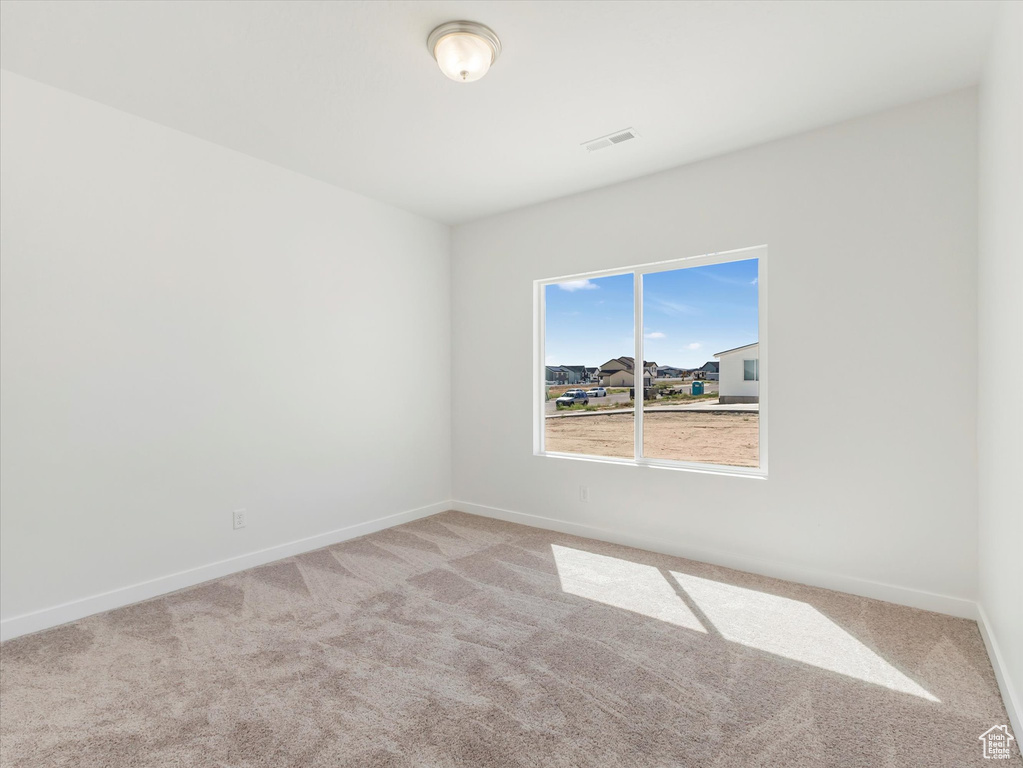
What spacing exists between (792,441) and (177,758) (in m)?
3.26

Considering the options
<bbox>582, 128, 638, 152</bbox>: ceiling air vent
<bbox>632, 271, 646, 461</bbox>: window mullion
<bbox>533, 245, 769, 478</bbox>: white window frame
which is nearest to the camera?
<bbox>582, 128, 638, 152</bbox>: ceiling air vent

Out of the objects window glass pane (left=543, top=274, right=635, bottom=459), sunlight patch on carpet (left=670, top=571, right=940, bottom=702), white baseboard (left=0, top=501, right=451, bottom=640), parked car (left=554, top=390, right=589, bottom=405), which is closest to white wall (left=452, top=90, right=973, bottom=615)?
window glass pane (left=543, top=274, right=635, bottom=459)

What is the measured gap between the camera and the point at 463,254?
4.89 meters

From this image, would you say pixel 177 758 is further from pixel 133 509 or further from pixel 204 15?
pixel 204 15

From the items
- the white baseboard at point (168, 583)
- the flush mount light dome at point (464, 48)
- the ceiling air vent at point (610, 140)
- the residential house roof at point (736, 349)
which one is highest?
the ceiling air vent at point (610, 140)

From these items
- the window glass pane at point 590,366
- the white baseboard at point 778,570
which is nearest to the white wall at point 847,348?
the white baseboard at point 778,570

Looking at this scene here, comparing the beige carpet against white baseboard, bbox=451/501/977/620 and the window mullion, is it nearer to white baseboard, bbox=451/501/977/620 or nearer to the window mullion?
white baseboard, bbox=451/501/977/620

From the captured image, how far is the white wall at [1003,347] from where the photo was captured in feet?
5.91

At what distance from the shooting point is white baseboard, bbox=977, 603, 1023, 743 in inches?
69.4

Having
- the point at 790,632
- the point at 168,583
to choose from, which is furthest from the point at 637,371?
the point at 168,583

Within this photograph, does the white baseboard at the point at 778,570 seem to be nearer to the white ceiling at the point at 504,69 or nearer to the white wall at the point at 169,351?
the white wall at the point at 169,351

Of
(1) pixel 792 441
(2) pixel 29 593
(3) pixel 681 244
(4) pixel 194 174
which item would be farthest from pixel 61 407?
(1) pixel 792 441

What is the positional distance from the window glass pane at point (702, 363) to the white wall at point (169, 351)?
216cm

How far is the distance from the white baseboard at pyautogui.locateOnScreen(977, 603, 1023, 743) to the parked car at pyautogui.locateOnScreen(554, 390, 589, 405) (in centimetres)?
263
